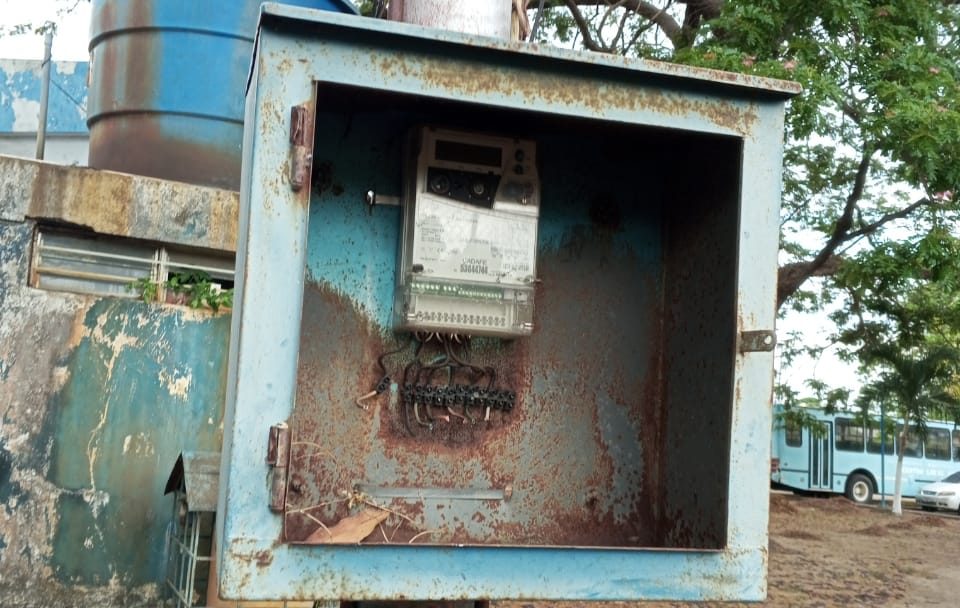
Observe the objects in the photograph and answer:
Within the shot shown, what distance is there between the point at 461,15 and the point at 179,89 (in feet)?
12.3

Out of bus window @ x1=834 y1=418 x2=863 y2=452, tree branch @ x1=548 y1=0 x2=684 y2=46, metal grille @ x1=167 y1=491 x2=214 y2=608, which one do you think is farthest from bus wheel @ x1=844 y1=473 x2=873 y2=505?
metal grille @ x1=167 y1=491 x2=214 y2=608

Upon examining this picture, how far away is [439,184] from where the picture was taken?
10.2ft

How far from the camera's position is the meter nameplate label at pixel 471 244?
3.07 m

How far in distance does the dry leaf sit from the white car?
1971 cm

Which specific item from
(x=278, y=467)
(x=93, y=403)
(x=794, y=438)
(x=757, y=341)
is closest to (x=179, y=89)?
(x=93, y=403)

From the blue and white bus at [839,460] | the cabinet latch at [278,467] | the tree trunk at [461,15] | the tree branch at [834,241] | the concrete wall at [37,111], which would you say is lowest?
the blue and white bus at [839,460]

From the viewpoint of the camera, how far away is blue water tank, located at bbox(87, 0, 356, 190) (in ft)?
20.6

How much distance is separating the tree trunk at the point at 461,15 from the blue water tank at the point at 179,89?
3.44 m

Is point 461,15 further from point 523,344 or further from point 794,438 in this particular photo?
point 794,438

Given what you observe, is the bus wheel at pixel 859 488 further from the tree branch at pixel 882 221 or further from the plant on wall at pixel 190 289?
the plant on wall at pixel 190 289

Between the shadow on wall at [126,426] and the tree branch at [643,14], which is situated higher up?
the tree branch at [643,14]

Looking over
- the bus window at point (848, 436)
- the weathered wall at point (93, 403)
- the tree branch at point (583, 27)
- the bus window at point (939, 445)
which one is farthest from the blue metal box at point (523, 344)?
the bus window at point (939, 445)

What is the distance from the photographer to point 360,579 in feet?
7.95

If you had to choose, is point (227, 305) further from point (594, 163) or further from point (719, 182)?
point (719, 182)
